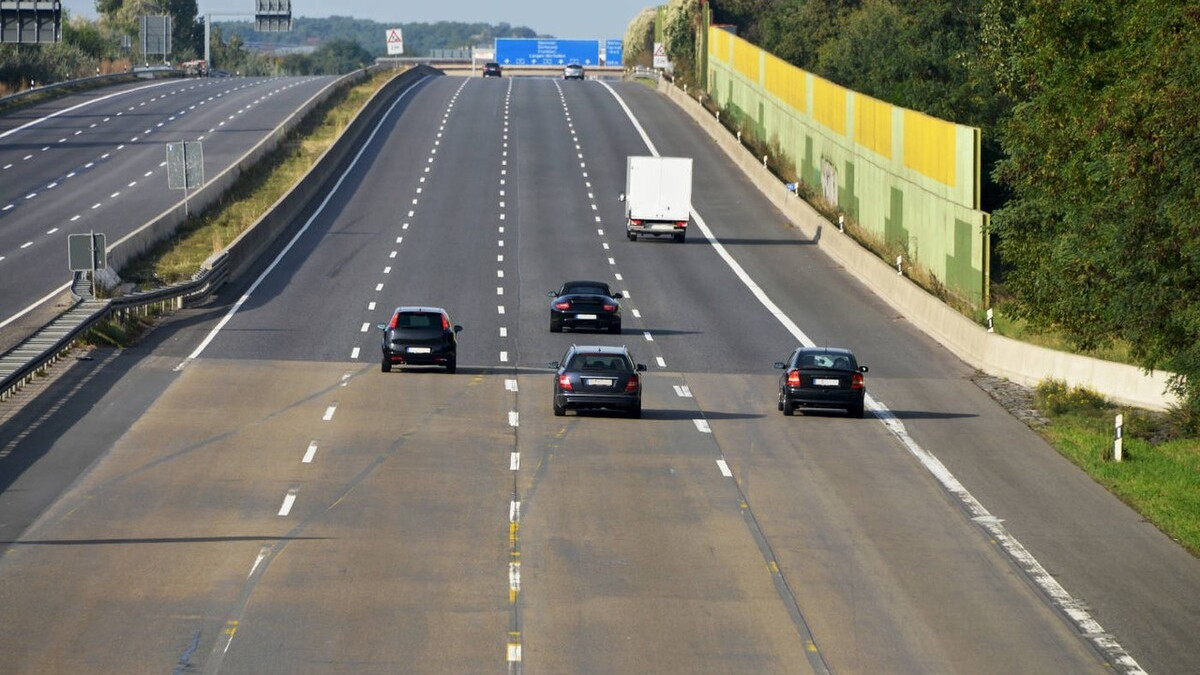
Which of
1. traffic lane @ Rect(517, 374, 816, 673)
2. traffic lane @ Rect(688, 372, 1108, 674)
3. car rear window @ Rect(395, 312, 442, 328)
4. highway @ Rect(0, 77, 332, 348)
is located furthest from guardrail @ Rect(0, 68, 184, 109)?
traffic lane @ Rect(688, 372, 1108, 674)

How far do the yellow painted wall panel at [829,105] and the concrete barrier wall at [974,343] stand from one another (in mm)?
3195

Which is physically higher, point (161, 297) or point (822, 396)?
point (161, 297)

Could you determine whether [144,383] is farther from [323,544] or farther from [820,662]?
[820,662]

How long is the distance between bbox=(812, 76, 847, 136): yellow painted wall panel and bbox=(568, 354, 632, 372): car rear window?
3621cm

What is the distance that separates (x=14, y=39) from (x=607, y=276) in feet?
98.6

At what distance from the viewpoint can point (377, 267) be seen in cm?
5500

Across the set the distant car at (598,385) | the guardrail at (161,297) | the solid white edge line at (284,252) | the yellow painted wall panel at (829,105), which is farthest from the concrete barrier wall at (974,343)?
the guardrail at (161,297)

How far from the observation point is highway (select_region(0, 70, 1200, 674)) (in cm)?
1772

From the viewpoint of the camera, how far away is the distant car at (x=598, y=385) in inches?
1262

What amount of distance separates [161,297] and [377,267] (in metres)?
11.2

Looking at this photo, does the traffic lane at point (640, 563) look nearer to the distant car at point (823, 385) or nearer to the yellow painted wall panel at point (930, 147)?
the distant car at point (823, 385)

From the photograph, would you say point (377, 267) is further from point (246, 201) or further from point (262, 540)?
point (262, 540)

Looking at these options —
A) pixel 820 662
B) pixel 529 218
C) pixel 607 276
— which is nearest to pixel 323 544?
pixel 820 662

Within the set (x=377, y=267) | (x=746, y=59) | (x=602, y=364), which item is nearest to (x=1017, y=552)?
(x=602, y=364)
